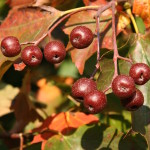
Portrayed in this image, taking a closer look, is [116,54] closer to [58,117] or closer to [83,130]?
[83,130]

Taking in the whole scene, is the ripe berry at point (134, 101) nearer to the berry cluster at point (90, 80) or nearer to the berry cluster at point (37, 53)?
the berry cluster at point (90, 80)

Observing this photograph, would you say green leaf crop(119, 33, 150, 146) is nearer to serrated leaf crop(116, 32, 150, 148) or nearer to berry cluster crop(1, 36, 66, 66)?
serrated leaf crop(116, 32, 150, 148)

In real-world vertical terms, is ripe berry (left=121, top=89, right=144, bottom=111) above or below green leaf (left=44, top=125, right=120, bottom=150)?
above

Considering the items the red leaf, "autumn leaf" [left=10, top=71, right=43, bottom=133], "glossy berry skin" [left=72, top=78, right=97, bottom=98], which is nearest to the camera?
"glossy berry skin" [left=72, top=78, right=97, bottom=98]

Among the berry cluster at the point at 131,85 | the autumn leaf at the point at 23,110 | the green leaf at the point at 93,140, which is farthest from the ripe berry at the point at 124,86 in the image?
the autumn leaf at the point at 23,110

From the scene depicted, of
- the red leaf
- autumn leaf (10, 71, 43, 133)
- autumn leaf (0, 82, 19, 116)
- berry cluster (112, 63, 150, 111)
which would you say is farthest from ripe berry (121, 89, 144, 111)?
autumn leaf (0, 82, 19, 116)

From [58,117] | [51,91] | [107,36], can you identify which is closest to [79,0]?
[107,36]
